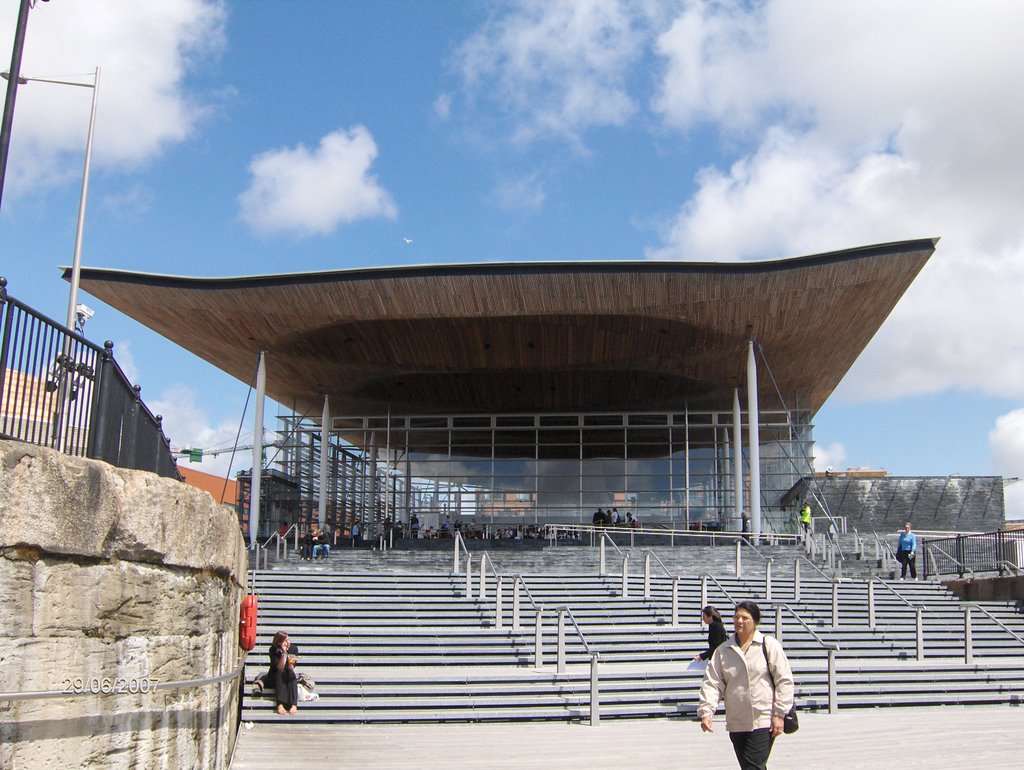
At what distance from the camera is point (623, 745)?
10.5 m

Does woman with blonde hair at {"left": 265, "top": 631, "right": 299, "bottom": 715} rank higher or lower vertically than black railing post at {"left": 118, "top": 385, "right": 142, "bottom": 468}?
lower

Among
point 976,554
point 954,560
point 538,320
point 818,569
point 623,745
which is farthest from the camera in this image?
point 538,320

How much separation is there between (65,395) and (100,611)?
1.32 meters

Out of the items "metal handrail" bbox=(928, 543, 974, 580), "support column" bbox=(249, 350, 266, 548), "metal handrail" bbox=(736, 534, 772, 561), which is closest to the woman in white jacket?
"metal handrail" bbox=(736, 534, 772, 561)

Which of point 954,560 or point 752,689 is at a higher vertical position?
point 954,560

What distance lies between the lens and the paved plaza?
31.1 feet

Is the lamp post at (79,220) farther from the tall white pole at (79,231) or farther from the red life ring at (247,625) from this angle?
the red life ring at (247,625)

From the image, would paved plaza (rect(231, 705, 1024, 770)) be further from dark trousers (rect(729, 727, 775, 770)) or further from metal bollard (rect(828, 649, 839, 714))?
dark trousers (rect(729, 727, 775, 770))

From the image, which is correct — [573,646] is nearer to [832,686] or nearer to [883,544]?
[832,686]

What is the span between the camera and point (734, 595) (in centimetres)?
2000

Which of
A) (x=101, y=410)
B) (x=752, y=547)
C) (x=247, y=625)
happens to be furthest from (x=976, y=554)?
(x=101, y=410)

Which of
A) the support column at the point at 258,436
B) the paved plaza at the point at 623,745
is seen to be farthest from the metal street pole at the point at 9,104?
the support column at the point at 258,436
